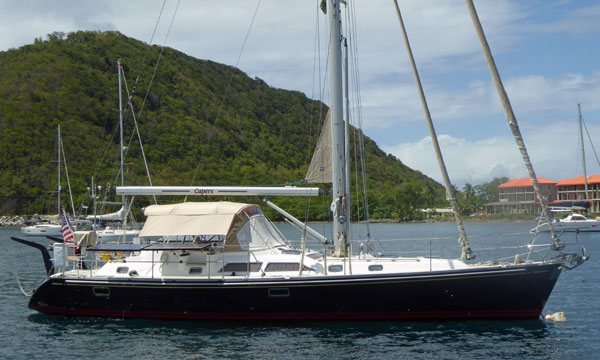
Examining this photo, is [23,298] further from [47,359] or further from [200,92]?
[200,92]

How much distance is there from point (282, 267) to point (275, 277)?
2.19 feet

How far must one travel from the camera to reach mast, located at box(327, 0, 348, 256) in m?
18.1

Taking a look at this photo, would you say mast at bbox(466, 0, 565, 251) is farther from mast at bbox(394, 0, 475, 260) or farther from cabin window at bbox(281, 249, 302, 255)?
cabin window at bbox(281, 249, 302, 255)

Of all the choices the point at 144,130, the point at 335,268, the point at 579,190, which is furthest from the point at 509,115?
the point at 579,190

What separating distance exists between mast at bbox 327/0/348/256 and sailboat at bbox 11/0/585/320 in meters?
0.03

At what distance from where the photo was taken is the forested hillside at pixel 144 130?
84.2 metres

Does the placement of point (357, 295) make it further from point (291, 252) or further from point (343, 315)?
point (291, 252)

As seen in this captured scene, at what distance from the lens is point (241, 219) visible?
18.4 metres

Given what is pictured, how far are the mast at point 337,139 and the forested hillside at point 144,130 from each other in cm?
4290

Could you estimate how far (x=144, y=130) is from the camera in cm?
9281

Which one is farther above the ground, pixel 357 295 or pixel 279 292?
pixel 279 292

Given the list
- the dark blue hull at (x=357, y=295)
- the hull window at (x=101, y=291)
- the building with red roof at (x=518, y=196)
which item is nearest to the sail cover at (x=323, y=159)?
the dark blue hull at (x=357, y=295)

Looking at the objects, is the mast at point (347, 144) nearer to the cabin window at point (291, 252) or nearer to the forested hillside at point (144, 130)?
the cabin window at point (291, 252)

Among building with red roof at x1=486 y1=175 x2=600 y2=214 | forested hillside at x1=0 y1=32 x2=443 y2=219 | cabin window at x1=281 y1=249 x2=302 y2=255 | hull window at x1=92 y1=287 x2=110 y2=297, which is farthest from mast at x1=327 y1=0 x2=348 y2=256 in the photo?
building with red roof at x1=486 y1=175 x2=600 y2=214
